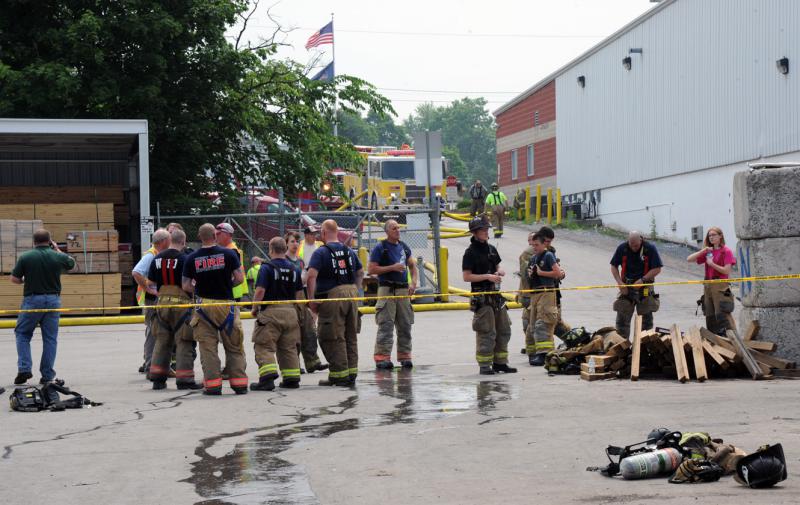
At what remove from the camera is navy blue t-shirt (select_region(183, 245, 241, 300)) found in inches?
490

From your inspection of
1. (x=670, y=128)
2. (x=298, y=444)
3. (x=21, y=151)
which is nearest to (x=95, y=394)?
(x=298, y=444)

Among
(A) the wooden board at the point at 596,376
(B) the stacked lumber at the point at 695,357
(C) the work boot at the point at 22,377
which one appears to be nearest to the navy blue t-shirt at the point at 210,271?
(C) the work boot at the point at 22,377

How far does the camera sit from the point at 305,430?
388 inches

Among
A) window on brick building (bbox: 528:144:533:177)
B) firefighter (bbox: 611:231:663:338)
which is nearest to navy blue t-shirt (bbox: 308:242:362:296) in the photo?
firefighter (bbox: 611:231:663:338)

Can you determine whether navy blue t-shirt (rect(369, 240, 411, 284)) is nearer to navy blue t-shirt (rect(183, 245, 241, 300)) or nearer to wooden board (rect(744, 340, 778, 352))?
navy blue t-shirt (rect(183, 245, 241, 300))

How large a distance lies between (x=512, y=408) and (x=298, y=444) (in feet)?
8.25

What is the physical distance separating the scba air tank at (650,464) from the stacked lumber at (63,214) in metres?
19.5

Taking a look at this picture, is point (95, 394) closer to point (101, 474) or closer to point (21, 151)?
point (101, 474)

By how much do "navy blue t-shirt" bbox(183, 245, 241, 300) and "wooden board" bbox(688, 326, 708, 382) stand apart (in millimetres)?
5267

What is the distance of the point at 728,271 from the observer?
15750 mm

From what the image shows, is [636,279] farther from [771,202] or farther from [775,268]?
[771,202]

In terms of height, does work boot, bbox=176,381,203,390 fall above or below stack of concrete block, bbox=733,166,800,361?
below

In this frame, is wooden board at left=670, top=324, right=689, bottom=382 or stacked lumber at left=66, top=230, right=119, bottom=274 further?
stacked lumber at left=66, top=230, right=119, bottom=274

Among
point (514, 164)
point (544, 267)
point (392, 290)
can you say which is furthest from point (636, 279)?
point (514, 164)
